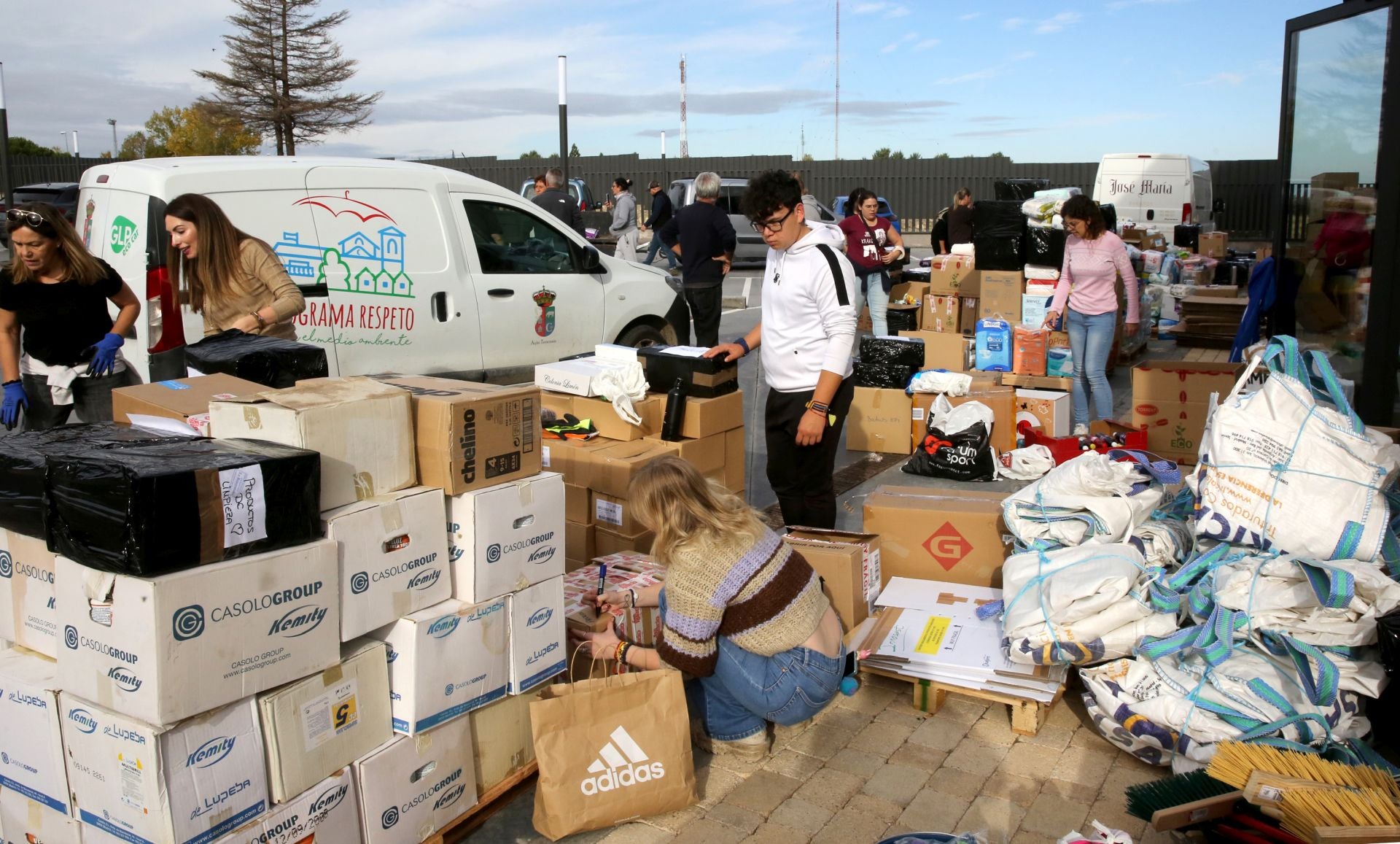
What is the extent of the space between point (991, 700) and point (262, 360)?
3.09m

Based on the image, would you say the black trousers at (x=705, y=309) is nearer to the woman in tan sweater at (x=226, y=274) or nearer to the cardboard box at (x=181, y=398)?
the woman in tan sweater at (x=226, y=274)

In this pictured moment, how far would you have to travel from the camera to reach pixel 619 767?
3.16 metres

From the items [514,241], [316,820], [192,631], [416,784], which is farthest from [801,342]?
[514,241]

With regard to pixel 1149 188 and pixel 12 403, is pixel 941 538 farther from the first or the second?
pixel 1149 188

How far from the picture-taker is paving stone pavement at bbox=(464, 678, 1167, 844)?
3225mm

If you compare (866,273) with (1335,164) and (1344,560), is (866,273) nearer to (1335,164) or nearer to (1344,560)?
(1335,164)

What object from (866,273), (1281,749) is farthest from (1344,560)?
(866,273)

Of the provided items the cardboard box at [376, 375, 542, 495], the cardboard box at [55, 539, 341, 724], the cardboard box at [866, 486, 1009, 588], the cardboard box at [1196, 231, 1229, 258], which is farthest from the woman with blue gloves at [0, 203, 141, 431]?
the cardboard box at [1196, 231, 1229, 258]

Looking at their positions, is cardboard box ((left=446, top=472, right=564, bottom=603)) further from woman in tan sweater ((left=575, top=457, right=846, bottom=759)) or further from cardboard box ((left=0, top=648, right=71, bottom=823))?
cardboard box ((left=0, top=648, right=71, bottom=823))

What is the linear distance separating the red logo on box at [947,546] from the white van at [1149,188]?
14944mm

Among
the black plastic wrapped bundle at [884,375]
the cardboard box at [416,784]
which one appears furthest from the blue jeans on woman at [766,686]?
the black plastic wrapped bundle at [884,375]

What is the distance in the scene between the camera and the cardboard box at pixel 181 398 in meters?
3.33

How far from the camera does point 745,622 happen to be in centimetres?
337

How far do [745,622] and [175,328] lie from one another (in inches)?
152
